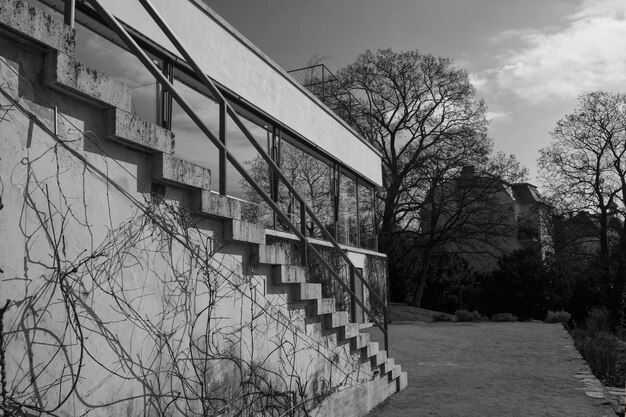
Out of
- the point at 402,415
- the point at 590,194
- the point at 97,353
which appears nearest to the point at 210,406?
the point at 97,353

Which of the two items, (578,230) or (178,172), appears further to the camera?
(578,230)

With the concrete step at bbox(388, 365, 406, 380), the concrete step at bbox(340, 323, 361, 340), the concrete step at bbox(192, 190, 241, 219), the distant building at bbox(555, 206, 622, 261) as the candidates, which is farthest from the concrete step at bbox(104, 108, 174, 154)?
the distant building at bbox(555, 206, 622, 261)

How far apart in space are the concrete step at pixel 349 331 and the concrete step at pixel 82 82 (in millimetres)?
3755

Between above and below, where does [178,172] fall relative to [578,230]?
below

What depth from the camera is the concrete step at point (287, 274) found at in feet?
18.7

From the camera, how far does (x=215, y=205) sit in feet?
16.0

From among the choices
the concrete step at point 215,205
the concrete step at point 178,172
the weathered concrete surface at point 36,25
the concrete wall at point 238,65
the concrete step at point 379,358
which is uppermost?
the concrete wall at point 238,65

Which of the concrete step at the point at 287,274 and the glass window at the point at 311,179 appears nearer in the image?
the concrete step at the point at 287,274

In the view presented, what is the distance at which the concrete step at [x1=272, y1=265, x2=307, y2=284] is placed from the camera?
5.70m

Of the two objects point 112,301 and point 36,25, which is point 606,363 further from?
point 36,25

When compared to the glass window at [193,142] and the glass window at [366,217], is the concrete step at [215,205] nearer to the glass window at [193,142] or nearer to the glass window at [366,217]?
the glass window at [193,142]

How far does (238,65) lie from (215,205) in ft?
19.9

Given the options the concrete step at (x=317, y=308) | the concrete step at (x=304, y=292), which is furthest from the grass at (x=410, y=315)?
the concrete step at (x=304, y=292)

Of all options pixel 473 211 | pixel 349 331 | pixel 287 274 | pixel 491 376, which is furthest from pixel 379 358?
pixel 473 211
